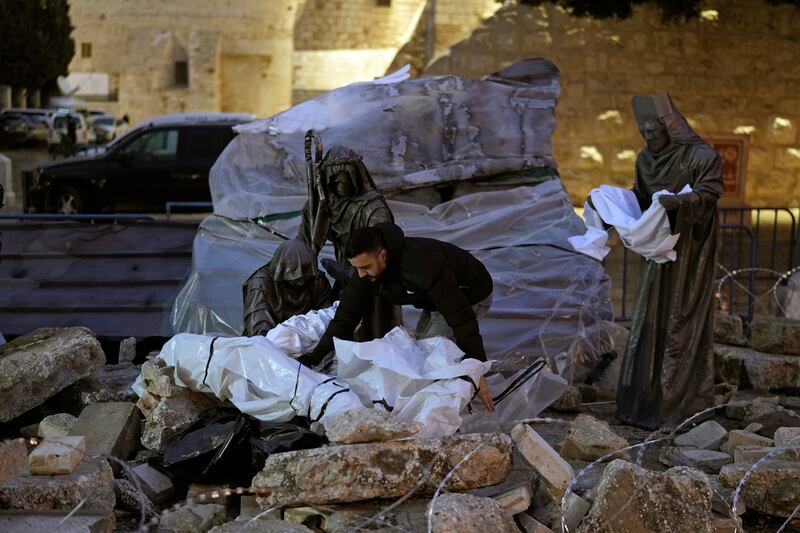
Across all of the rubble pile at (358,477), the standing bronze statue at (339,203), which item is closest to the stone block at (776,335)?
the rubble pile at (358,477)

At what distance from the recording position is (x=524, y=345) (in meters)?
8.57

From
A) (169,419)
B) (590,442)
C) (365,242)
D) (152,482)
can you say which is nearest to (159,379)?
(169,419)

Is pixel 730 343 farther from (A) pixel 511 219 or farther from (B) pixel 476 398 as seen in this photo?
(B) pixel 476 398

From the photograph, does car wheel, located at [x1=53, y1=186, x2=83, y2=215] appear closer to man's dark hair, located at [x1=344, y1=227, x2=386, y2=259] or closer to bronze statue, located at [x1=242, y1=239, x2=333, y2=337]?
bronze statue, located at [x1=242, y1=239, x2=333, y2=337]

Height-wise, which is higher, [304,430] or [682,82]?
[682,82]

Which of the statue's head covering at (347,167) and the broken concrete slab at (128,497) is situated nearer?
the broken concrete slab at (128,497)

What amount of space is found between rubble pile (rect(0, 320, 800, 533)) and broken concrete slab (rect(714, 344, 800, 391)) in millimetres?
2063

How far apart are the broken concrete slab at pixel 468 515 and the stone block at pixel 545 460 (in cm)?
38

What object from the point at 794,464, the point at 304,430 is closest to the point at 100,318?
the point at 304,430

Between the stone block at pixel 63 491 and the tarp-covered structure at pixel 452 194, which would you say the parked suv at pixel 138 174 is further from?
the stone block at pixel 63 491

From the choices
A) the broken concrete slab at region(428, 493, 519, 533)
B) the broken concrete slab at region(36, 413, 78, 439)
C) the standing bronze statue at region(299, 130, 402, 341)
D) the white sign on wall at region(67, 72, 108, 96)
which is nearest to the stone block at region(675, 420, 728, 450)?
the broken concrete slab at region(428, 493, 519, 533)

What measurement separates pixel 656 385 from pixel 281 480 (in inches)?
124

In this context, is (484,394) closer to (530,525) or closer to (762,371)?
(530,525)

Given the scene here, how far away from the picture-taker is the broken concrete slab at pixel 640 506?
4922 millimetres
